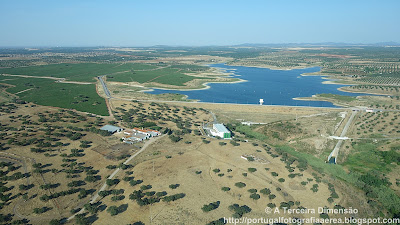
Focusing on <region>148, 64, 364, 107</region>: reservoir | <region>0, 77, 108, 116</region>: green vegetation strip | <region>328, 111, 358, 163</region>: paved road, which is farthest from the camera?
<region>148, 64, 364, 107</region>: reservoir

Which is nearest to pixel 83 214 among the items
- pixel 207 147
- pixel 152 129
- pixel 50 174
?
pixel 50 174

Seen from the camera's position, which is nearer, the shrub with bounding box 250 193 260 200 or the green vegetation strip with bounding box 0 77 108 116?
the shrub with bounding box 250 193 260 200

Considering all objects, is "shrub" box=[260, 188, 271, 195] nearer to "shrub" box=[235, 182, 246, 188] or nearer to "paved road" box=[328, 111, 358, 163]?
"shrub" box=[235, 182, 246, 188]

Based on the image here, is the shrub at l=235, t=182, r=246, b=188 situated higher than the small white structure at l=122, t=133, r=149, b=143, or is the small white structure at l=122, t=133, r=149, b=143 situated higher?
the small white structure at l=122, t=133, r=149, b=143

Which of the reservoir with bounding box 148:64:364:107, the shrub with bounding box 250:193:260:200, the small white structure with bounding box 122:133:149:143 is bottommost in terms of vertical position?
the reservoir with bounding box 148:64:364:107

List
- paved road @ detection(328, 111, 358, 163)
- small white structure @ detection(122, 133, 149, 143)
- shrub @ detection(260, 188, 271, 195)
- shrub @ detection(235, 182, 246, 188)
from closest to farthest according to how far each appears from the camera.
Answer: shrub @ detection(260, 188, 271, 195)
shrub @ detection(235, 182, 246, 188)
paved road @ detection(328, 111, 358, 163)
small white structure @ detection(122, 133, 149, 143)

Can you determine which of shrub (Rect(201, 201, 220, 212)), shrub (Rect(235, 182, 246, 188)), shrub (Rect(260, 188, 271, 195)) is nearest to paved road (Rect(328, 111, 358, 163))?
shrub (Rect(260, 188, 271, 195))

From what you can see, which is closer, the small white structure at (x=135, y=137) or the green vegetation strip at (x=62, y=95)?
the small white structure at (x=135, y=137)

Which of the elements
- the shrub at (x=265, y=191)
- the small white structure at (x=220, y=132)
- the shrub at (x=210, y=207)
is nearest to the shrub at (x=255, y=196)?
the shrub at (x=265, y=191)

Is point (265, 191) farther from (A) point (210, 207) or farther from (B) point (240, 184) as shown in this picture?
(A) point (210, 207)

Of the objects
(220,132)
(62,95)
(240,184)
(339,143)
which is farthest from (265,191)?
(62,95)

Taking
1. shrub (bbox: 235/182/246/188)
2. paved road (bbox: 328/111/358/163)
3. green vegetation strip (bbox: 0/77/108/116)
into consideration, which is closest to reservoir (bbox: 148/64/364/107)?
paved road (bbox: 328/111/358/163)

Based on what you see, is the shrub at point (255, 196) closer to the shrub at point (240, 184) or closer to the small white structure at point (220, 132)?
the shrub at point (240, 184)

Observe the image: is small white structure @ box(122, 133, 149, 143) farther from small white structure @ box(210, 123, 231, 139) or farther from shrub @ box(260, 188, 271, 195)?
shrub @ box(260, 188, 271, 195)
